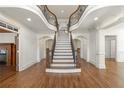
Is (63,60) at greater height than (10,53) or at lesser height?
lesser

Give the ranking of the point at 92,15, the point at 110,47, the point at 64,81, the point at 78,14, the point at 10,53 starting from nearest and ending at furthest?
the point at 64,81 → the point at 92,15 → the point at 10,53 → the point at 78,14 → the point at 110,47

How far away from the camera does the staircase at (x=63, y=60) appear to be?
305 inches

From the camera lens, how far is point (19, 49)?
8281mm

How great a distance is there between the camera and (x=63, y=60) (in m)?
8.79

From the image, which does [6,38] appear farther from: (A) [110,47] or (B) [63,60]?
(A) [110,47]

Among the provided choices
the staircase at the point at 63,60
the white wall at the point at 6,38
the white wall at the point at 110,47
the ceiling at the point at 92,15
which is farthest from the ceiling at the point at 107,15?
the white wall at the point at 110,47

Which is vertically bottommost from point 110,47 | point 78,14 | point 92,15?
point 110,47

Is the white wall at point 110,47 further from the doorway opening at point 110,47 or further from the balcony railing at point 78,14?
the balcony railing at point 78,14

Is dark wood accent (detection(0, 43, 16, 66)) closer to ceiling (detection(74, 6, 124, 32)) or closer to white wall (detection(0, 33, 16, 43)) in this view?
white wall (detection(0, 33, 16, 43))

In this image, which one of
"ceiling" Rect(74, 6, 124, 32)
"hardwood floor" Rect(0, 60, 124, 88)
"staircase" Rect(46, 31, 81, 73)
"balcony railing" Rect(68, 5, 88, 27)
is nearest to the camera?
"hardwood floor" Rect(0, 60, 124, 88)

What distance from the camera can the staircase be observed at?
7.74 m

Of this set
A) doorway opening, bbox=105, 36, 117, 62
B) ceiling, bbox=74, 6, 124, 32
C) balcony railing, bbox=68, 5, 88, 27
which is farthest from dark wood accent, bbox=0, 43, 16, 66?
doorway opening, bbox=105, 36, 117, 62

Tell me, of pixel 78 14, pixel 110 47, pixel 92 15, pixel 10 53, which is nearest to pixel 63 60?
pixel 92 15
